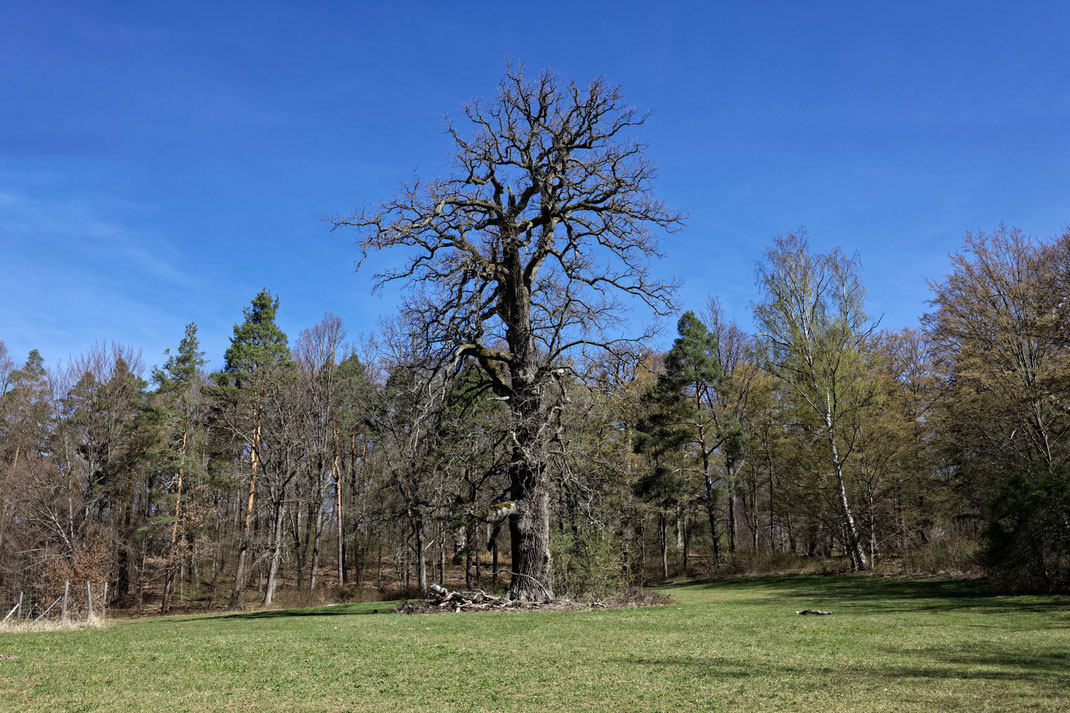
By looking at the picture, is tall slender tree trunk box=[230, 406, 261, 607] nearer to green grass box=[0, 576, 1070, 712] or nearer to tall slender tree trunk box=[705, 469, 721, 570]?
green grass box=[0, 576, 1070, 712]

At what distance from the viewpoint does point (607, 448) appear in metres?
29.9

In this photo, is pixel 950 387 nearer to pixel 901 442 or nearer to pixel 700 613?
pixel 901 442

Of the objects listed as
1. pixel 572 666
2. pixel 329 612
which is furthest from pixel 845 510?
pixel 572 666

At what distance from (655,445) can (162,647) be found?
28.0 m

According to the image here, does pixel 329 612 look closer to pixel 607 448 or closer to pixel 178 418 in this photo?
pixel 607 448

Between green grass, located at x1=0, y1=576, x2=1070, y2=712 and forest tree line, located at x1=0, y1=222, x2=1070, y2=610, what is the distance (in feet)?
28.8

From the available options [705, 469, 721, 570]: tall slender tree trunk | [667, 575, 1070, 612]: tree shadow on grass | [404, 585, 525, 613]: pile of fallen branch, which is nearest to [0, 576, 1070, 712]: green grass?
[667, 575, 1070, 612]: tree shadow on grass

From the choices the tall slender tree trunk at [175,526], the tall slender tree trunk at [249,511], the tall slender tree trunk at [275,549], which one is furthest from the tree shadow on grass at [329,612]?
the tall slender tree trunk at [175,526]

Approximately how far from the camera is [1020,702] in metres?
5.83

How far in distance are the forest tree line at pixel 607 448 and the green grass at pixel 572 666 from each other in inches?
346

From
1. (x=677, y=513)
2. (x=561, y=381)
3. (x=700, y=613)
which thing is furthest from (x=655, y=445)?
(x=700, y=613)

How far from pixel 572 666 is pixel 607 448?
2221 centimetres

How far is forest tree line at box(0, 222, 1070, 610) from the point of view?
2380 cm

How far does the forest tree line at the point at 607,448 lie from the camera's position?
78.1 feet
